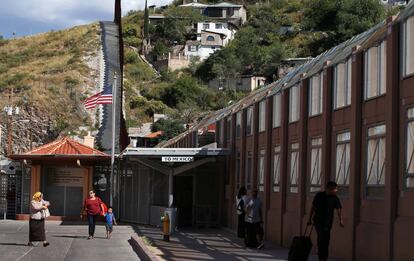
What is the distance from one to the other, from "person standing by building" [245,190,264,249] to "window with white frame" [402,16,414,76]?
788 cm

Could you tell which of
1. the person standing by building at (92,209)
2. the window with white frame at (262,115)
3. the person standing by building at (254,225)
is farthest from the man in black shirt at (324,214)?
the person standing by building at (92,209)

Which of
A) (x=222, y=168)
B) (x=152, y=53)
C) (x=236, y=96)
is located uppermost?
(x=152, y=53)

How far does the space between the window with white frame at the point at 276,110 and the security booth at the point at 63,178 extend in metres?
13.3

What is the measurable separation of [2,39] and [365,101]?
153 meters

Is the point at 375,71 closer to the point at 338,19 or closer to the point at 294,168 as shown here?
the point at 294,168

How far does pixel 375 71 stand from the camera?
54.0 ft

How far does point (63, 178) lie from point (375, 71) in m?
23.5

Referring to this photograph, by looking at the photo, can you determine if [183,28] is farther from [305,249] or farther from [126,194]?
[305,249]

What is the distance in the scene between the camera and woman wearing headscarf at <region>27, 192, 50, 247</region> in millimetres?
21562

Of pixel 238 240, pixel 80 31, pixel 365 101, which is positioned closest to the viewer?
pixel 365 101

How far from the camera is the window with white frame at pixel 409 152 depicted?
1438 cm

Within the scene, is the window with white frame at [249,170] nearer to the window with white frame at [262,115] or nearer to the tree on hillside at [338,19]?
the window with white frame at [262,115]

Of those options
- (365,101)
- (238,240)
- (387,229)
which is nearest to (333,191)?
(387,229)

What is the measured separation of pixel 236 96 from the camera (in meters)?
120
